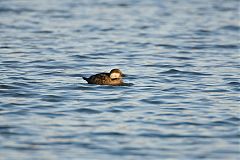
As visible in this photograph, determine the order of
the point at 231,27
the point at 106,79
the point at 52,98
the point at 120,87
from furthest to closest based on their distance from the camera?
the point at 231,27, the point at 120,87, the point at 106,79, the point at 52,98

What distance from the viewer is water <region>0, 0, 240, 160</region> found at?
11.7m

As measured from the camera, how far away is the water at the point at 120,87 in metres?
11.7

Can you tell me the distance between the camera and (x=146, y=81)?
17.7 meters

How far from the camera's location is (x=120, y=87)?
16.6 m

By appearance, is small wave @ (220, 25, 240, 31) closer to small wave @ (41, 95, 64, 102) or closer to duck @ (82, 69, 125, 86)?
duck @ (82, 69, 125, 86)

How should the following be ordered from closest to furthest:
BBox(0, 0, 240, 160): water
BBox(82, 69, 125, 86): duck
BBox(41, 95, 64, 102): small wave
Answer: BBox(0, 0, 240, 160): water, BBox(41, 95, 64, 102): small wave, BBox(82, 69, 125, 86): duck

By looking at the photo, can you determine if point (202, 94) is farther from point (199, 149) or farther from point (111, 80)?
point (199, 149)

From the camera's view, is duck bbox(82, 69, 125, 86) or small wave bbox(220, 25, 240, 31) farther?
small wave bbox(220, 25, 240, 31)

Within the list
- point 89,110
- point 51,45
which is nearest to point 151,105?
point 89,110

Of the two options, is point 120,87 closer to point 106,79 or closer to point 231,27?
point 106,79

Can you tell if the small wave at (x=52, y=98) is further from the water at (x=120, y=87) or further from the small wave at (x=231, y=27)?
the small wave at (x=231, y=27)

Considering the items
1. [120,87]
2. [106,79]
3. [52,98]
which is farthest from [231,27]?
[52,98]

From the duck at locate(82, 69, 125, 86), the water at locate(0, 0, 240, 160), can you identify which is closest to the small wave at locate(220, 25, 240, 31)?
the water at locate(0, 0, 240, 160)

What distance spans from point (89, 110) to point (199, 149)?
3257 millimetres
